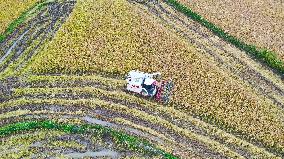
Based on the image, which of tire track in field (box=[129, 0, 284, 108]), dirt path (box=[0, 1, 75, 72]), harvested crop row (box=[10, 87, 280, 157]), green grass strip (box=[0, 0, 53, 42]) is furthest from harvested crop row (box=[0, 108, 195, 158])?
green grass strip (box=[0, 0, 53, 42])

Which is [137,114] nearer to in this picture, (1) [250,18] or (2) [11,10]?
(1) [250,18]

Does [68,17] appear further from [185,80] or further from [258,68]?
[258,68]

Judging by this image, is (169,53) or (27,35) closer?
(169,53)

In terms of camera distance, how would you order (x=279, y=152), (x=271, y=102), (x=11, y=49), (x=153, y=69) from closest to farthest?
1. (x=279, y=152)
2. (x=271, y=102)
3. (x=153, y=69)
4. (x=11, y=49)

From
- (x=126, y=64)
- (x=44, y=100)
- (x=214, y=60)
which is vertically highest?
(x=214, y=60)

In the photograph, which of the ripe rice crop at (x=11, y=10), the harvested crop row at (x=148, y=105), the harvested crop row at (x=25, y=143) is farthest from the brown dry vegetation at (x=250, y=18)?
the harvested crop row at (x=25, y=143)

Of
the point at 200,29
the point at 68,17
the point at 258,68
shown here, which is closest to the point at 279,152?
the point at 258,68

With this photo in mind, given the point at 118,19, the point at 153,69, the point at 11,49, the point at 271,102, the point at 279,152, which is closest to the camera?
the point at 279,152

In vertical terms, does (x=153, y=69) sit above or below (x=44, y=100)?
above
